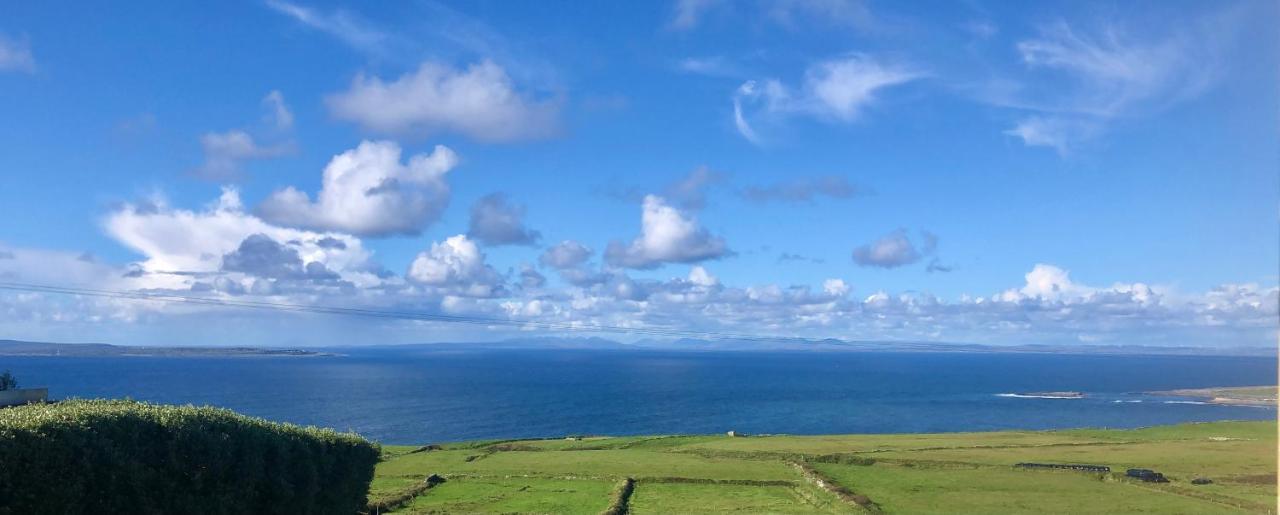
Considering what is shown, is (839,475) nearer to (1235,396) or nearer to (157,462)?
(157,462)

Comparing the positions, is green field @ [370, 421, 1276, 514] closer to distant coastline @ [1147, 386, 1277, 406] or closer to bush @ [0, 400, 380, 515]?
bush @ [0, 400, 380, 515]

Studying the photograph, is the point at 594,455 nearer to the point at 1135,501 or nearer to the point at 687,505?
the point at 687,505

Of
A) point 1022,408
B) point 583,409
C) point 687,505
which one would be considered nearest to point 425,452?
point 687,505

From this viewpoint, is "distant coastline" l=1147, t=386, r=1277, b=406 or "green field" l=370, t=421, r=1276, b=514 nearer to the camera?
"green field" l=370, t=421, r=1276, b=514

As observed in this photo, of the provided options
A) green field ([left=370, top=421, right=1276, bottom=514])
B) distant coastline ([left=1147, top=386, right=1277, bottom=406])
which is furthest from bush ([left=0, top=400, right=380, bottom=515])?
distant coastline ([left=1147, top=386, right=1277, bottom=406])

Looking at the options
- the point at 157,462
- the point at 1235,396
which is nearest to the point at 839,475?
the point at 157,462

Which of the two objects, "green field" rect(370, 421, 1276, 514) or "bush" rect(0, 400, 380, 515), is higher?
"bush" rect(0, 400, 380, 515)

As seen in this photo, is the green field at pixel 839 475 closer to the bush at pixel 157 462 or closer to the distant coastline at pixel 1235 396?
the bush at pixel 157 462
